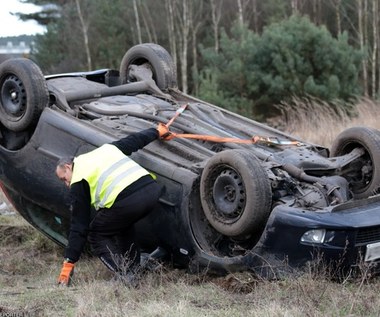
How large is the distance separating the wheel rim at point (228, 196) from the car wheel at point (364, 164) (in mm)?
1085

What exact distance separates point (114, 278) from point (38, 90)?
5.62ft

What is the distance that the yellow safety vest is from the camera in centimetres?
461

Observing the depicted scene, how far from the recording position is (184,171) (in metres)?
4.70

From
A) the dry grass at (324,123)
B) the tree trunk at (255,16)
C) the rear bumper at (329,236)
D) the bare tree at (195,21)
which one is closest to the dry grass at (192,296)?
the rear bumper at (329,236)

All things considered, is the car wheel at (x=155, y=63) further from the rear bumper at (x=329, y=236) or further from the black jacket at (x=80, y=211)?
the rear bumper at (x=329, y=236)

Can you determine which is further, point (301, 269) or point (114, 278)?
point (114, 278)

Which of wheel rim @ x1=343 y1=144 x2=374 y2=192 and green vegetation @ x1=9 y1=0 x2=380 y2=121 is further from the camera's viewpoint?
green vegetation @ x1=9 y1=0 x2=380 y2=121

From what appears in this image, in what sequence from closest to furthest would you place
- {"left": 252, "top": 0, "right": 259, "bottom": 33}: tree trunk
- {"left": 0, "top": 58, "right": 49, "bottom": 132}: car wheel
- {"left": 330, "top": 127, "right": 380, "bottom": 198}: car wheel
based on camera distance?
{"left": 330, "top": 127, "right": 380, "bottom": 198}: car wheel → {"left": 0, "top": 58, "right": 49, "bottom": 132}: car wheel → {"left": 252, "top": 0, "right": 259, "bottom": 33}: tree trunk

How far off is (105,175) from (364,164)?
1.93m

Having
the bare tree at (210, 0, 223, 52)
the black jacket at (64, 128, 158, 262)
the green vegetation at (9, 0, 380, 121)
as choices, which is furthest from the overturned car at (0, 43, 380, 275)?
the bare tree at (210, 0, 223, 52)

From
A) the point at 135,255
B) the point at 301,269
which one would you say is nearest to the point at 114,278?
A: the point at 135,255

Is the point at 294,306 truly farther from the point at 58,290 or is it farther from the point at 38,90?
the point at 38,90

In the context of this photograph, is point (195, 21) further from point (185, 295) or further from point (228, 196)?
point (185, 295)

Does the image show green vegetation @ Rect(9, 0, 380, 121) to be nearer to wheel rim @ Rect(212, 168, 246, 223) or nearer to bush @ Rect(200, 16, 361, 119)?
bush @ Rect(200, 16, 361, 119)
